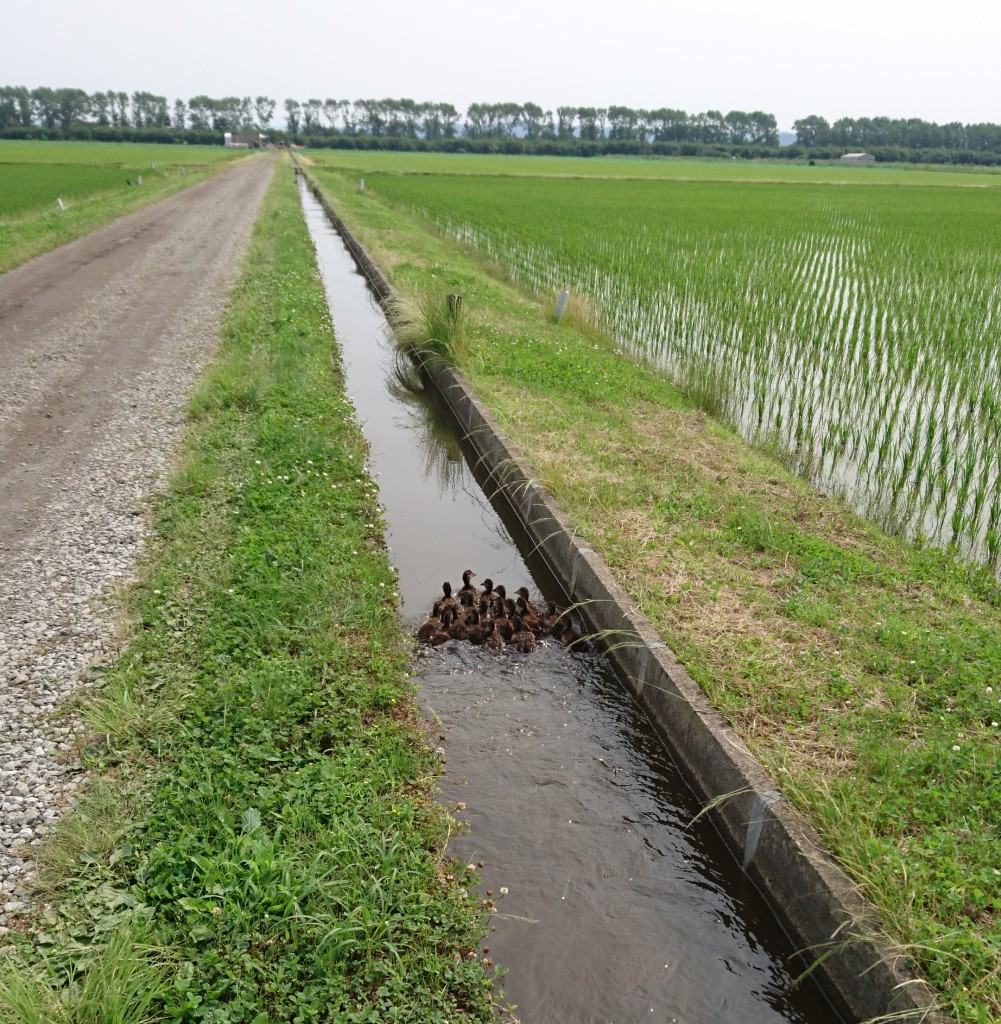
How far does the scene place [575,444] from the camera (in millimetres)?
8312

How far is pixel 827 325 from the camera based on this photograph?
13.2 meters

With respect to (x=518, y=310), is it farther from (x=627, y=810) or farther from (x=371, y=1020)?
(x=371, y=1020)

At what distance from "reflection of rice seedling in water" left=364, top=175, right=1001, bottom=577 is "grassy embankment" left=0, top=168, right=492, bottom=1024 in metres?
5.08

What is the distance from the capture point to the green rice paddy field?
809 cm

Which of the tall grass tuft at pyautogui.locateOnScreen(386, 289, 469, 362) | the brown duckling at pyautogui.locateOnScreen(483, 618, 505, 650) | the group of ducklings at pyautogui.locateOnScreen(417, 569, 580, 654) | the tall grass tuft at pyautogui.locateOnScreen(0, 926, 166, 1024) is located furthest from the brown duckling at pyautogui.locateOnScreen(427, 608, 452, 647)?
the tall grass tuft at pyautogui.locateOnScreen(386, 289, 469, 362)

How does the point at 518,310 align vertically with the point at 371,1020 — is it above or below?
above

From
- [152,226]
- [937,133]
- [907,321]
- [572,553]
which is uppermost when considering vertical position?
[937,133]

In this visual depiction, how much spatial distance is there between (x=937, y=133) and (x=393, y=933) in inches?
6251

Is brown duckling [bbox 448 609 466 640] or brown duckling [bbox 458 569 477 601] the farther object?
brown duckling [bbox 458 569 477 601]

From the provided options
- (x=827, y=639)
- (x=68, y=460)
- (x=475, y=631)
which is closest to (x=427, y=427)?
(x=68, y=460)

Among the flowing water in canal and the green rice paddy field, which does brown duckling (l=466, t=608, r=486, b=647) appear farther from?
the green rice paddy field

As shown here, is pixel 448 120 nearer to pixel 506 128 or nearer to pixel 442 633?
pixel 506 128

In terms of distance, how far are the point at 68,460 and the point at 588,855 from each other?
5.96m

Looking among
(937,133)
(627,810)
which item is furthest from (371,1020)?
(937,133)
